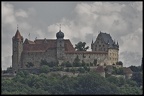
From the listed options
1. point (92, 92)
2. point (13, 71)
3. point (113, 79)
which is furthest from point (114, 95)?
point (13, 71)

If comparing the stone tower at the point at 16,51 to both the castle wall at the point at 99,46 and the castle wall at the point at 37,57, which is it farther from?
the castle wall at the point at 99,46

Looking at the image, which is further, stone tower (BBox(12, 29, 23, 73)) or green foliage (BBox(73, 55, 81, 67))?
stone tower (BBox(12, 29, 23, 73))

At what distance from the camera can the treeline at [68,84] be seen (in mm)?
75438

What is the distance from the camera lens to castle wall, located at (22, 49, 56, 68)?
3346 inches

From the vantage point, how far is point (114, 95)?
222 ft

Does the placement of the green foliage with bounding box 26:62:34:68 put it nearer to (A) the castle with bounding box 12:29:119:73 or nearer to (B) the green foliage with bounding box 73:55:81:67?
(A) the castle with bounding box 12:29:119:73

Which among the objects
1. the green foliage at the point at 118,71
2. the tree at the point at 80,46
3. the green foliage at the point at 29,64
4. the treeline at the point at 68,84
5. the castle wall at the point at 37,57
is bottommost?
the treeline at the point at 68,84

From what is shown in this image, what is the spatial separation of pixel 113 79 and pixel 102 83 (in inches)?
144

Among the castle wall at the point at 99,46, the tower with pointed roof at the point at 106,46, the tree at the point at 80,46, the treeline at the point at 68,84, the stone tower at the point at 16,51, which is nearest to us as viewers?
the treeline at the point at 68,84

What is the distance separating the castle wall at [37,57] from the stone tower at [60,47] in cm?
54

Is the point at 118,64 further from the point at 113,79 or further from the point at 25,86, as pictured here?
the point at 25,86

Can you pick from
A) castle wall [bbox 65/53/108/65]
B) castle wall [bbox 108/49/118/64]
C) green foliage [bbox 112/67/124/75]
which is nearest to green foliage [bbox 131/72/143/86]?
green foliage [bbox 112/67/124/75]

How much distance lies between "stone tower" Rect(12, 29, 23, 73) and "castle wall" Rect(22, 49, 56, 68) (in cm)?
57

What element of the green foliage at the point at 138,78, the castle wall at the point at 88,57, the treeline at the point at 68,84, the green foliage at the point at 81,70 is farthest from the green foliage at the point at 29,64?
the green foliage at the point at 138,78
